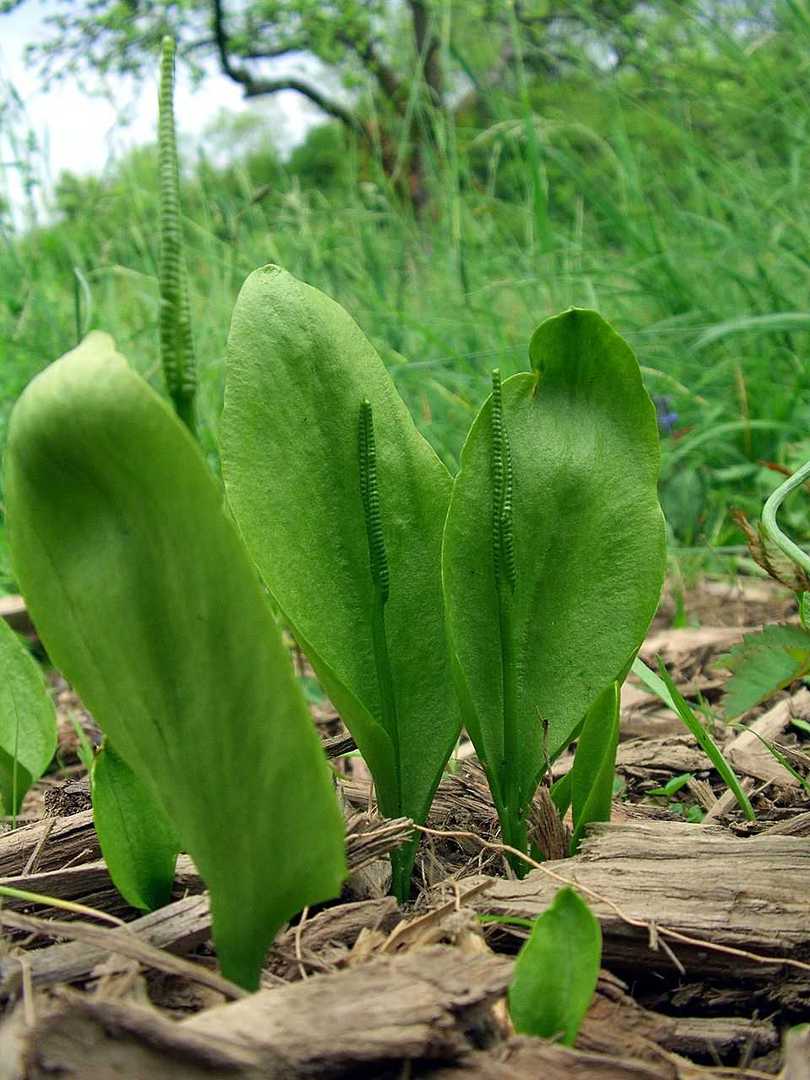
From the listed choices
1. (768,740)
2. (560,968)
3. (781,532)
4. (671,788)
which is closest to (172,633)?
(560,968)

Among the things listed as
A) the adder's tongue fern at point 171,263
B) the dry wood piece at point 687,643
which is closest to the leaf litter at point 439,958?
the adder's tongue fern at point 171,263

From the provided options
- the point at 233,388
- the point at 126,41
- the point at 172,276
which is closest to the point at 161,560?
the point at 172,276

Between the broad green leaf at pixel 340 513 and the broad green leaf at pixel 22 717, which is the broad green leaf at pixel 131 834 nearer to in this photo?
the broad green leaf at pixel 340 513

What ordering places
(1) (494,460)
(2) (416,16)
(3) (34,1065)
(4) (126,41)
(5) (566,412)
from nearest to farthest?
(3) (34,1065), (1) (494,460), (5) (566,412), (2) (416,16), (4) (126,41)

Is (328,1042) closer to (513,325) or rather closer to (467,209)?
(513,325)

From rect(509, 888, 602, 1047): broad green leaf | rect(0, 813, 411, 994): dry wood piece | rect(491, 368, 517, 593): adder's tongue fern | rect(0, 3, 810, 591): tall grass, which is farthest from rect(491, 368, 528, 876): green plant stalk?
rect(0, 3, 810, 591): tall grass

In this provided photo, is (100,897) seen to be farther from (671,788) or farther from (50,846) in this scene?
(671,788)
